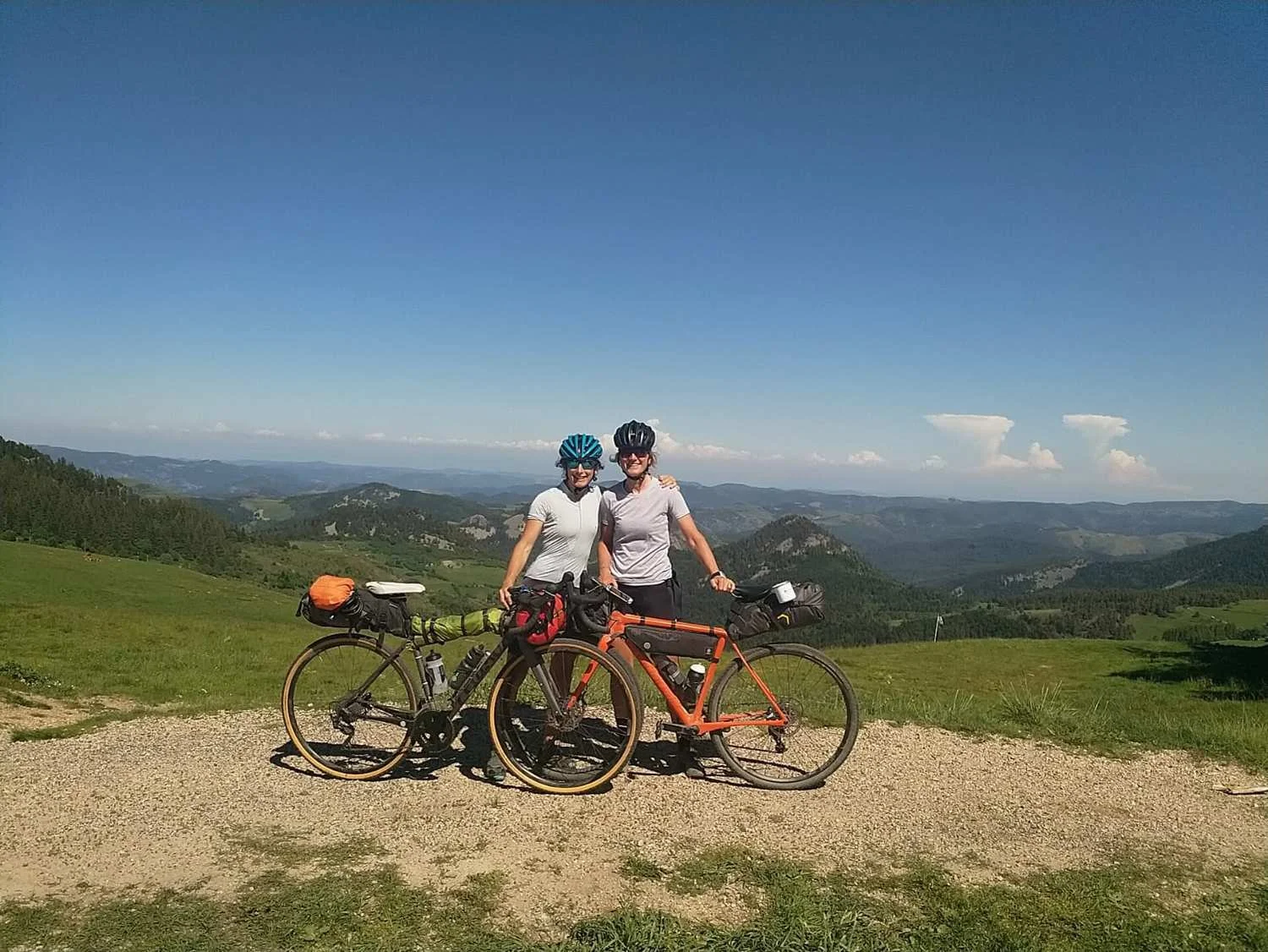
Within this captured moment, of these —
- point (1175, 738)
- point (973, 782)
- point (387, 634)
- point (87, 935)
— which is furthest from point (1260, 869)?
point (87, 935)

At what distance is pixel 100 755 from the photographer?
19.4ft

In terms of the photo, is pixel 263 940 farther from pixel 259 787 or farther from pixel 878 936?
pixel 878 936

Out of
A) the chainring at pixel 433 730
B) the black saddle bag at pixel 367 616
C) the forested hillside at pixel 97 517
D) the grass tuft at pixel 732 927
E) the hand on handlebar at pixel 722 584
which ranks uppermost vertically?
the hand on handlebar at pixel 722 584

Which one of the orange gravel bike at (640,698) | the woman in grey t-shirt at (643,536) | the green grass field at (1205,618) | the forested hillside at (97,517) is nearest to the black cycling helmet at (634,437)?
the woman in grey t-shirt at (643,536)

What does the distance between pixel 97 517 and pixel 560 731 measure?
405ft

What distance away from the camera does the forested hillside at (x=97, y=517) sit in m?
98.8

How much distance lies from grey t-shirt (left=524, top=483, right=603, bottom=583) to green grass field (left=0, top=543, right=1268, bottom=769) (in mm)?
1781

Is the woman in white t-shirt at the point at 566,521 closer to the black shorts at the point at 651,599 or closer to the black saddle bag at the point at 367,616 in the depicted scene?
the black shorts at the point at 651,599

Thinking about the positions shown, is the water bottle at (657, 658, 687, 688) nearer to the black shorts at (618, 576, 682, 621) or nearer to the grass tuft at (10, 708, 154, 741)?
the black shorts at (618, 576, 682, 621)

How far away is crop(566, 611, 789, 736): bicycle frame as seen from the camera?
219 inches

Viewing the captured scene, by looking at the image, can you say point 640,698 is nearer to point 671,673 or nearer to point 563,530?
A: point 671,673

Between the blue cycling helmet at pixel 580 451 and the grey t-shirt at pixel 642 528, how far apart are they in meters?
0.33

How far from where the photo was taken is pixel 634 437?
5809 mm

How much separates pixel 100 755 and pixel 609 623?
422 cm
